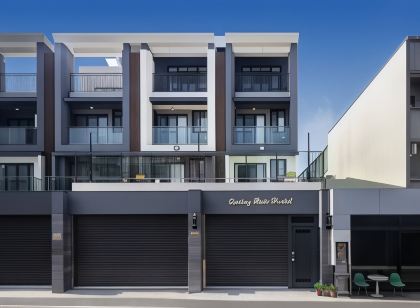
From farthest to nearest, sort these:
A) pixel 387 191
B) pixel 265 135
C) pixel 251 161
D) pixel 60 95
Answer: pixel 265 135 < pixel 60 95 < pixel 251 161 < pixel 387 191

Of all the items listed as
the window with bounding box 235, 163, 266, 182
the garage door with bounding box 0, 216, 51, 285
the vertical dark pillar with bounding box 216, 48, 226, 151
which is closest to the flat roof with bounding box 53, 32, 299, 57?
the vertical dark pillar with bounding box 216, 48, 226, 151

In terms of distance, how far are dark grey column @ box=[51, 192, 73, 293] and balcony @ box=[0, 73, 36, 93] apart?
8.25 meters

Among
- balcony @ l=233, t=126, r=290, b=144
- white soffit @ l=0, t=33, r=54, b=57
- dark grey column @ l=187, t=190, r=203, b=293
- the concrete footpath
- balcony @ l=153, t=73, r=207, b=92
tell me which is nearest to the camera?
the concrete footpath

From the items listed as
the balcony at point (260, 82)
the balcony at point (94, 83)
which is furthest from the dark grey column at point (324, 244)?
the balcony at point (94, 83)

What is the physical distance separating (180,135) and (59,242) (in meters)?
7.93

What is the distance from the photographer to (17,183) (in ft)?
54.6

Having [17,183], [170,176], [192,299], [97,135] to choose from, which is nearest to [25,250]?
[17,183]

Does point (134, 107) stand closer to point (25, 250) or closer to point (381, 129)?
point (25, 250)

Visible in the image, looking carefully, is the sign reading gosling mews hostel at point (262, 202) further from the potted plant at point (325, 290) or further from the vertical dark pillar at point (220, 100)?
the vertical dark pillar at point (220, 100)

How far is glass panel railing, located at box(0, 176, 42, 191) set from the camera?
54.0ft

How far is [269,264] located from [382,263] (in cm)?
479

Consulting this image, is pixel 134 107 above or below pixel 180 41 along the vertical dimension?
below

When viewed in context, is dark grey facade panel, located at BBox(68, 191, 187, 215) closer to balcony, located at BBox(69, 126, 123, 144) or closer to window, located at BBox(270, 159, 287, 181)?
balcony, located at BBox(69, 126, 123, 144)

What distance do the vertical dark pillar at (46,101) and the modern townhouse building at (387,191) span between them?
46.7ft
